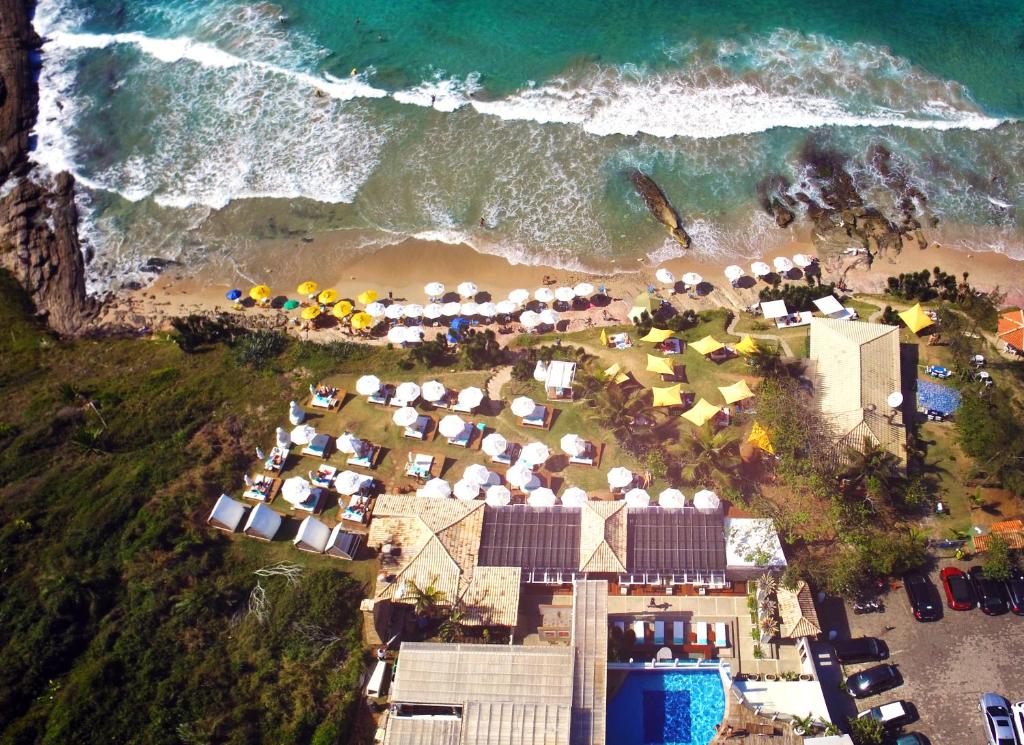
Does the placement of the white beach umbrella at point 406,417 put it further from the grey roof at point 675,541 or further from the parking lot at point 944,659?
the parking lot at point 944,659

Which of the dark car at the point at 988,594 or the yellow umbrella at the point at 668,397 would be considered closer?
the dark car at the point at 988,594

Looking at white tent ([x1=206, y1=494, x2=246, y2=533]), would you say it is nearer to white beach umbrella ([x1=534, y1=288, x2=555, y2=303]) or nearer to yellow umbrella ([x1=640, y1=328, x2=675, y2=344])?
white beach umbrella ([x1=534, y1=288, x2=555, y2=303])

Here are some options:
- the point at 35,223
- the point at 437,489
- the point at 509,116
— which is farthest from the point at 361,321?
the point at 35,223

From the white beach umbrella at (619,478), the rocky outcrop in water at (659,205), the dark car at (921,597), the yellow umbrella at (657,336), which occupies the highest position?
the rocky outcrop in water at (659,205)

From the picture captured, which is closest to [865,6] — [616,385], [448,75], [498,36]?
[498,36]

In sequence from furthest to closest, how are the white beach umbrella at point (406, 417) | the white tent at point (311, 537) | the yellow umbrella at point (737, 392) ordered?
1. the yellow umbrella at point (737, 392)
2. the white beach umbrella at point (406, 417)
3. the white tent at point (311, 537)

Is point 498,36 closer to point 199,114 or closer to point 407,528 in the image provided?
point 199,114

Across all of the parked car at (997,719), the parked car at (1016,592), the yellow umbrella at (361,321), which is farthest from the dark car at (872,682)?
the yellow umbrella at (361,321)
